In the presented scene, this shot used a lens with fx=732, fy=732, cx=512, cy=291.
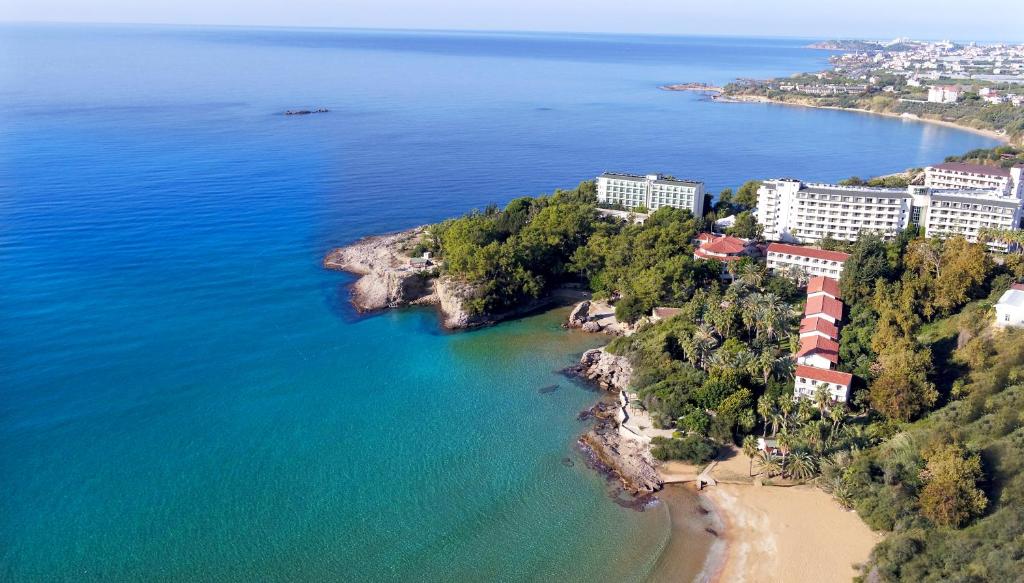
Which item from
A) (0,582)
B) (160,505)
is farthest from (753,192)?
(0,582)

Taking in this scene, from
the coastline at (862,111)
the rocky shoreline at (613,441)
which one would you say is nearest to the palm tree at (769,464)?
the rocky shoreline at (613,441)

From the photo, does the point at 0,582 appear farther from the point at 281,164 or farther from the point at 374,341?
the point at 281,164

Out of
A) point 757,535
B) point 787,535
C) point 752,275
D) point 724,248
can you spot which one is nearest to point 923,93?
point 724,248

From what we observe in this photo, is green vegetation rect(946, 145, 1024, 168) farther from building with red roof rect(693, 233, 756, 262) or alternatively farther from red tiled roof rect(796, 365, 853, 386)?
red tiled roof rect(796, 365, 853, 386)

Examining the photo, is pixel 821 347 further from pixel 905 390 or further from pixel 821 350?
→ pixel 905 390

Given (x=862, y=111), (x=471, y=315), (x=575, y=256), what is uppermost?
(x=862, y=111)

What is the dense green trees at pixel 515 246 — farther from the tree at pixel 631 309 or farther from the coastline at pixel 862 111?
the coastline at pixel 862 111
